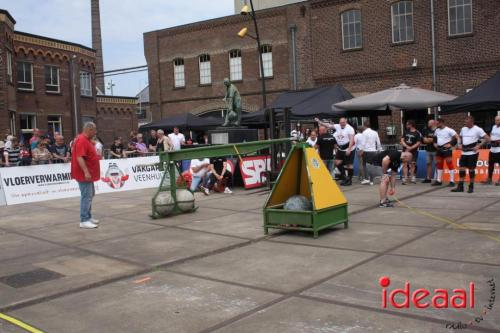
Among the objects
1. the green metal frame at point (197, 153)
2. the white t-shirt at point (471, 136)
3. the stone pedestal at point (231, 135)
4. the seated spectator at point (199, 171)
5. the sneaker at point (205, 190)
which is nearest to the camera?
the green metal frame at point (197, 153)

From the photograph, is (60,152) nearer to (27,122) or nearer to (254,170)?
(254,170)

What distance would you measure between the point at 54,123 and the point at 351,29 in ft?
67.8

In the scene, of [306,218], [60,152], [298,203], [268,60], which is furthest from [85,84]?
[306,218]

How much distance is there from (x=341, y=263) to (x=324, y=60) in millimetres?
22937

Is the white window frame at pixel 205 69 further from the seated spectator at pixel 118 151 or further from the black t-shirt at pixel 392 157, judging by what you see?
the black t-shirt at pixel 392 157

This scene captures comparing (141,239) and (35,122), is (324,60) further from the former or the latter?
(141,239)

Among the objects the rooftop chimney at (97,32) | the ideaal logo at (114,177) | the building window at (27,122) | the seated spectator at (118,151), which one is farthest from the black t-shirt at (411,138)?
the rooftop chimney at (97,32)

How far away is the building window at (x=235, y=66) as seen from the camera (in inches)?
1251

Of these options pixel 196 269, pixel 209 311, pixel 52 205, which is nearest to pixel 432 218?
pixel 196 269

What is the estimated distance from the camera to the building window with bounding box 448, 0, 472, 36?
78.6ft

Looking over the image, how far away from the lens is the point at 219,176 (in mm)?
14328

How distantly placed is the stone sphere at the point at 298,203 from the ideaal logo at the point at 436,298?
313 cm

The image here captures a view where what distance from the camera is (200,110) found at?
33.5 m

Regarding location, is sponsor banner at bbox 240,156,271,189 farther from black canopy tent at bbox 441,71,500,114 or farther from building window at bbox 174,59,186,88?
building window at bbox 174,59,186,88
